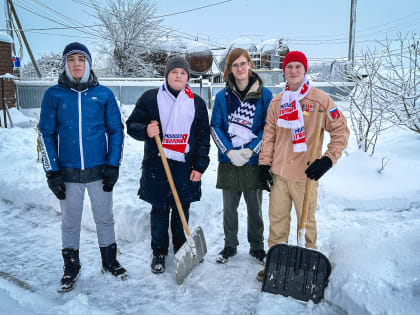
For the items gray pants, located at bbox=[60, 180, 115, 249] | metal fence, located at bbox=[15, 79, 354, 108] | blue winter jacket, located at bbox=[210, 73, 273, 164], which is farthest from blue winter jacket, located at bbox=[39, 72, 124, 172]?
metal fence, located at bbox=[15, 79, 354, 108]

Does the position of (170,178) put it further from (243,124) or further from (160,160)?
(243,124)

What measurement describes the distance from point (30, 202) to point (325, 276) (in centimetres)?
402

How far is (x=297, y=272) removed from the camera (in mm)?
2266

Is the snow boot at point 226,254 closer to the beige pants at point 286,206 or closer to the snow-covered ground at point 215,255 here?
the snow-covered ground at point 215,255

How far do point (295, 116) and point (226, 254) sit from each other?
153 cm

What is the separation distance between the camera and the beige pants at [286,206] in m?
2.49

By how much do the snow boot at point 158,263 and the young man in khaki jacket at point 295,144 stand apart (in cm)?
104

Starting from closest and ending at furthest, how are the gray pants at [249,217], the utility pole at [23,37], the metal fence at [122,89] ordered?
the gray pants at [249,217] → the metal fence at [122,89] → the utility pole at [23,37]

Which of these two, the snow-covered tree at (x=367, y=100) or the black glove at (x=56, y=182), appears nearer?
the black glove at (x=56, y=182)

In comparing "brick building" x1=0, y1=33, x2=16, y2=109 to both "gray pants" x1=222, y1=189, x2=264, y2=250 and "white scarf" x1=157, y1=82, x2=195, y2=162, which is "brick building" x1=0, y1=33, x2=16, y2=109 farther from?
"gray pants" x1=222, y1=189, x2=264, y2=250

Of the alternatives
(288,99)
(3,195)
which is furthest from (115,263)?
(3,195)

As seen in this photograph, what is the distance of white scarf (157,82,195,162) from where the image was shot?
2.58m

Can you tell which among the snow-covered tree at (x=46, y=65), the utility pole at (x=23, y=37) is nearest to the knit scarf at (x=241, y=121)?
the utility pole at (x=23, y=37)

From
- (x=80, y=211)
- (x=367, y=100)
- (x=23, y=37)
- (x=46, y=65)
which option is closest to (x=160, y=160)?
(x=80, y=211)
